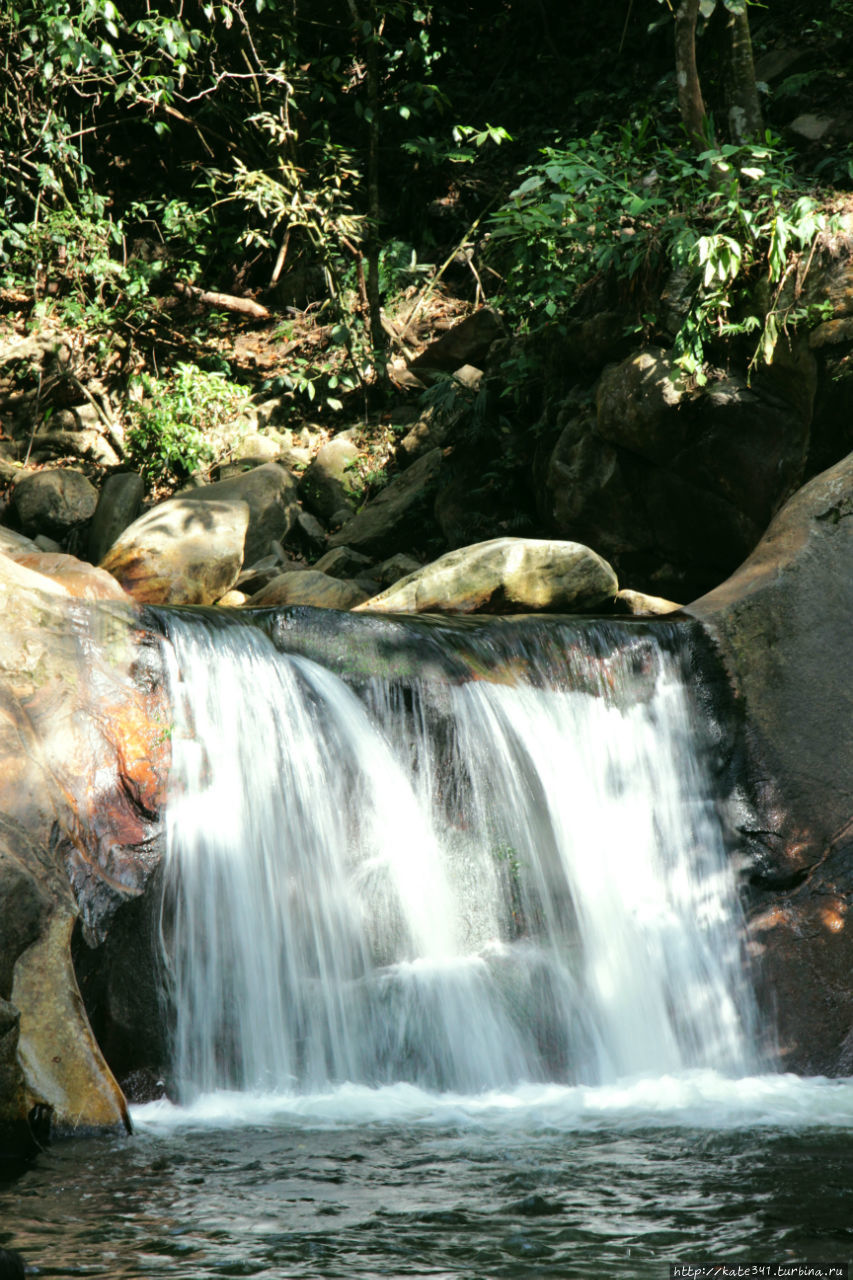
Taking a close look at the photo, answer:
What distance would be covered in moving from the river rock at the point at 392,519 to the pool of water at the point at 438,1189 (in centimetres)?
624

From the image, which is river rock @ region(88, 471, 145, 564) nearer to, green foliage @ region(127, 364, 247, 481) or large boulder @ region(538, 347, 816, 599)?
green foliage @ region(127, 364, 247, 481)

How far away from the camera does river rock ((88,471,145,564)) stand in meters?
9.51

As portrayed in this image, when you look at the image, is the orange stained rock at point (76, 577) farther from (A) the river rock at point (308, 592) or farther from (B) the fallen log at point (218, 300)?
(B) the fallen log at point (218, 300)

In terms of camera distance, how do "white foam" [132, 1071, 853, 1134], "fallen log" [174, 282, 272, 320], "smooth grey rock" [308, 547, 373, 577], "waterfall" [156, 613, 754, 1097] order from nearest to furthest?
"white foam" [132, 1071, 853, 1134] < "waterfall" [156, 613, 754, 1097] < "smooth grey rock" [308, 547, 373, 577] < "fallen log" [174, 282, 272, 320]

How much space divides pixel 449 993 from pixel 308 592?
149 inches

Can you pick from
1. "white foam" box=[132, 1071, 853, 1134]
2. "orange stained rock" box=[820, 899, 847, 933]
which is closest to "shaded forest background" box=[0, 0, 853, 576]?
"orange stained rock" box=[820, 899, 847, 933]

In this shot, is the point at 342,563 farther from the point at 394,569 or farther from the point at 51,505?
the point at 51,505

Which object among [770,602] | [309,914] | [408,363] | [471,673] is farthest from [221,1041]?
[408,363]

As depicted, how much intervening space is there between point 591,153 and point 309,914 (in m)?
6.27

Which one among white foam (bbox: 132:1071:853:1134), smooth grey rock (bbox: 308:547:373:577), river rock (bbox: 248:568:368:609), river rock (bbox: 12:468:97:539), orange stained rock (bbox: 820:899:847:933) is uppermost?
river rock (bbox: 12:468:97:539)

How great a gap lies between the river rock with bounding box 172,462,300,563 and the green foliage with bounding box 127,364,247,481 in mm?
1044

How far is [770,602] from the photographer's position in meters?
5.98

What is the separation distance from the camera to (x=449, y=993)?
15.8ft

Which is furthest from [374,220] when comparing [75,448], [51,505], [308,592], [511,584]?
[511,584]
